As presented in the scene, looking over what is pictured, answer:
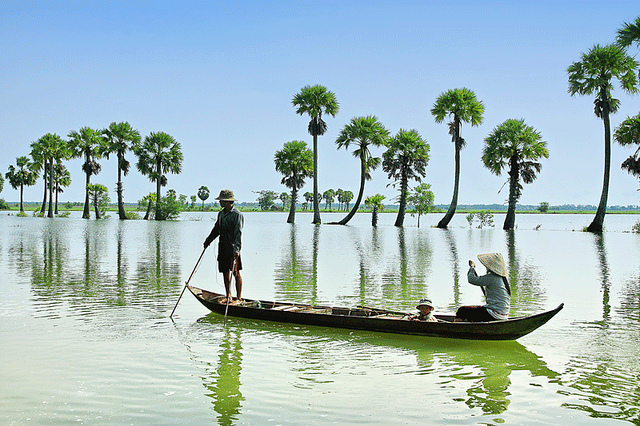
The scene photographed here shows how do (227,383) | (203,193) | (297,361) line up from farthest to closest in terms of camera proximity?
(203,193), (297,361), (227,383)

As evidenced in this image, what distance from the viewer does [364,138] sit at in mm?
59156

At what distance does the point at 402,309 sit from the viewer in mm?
11453

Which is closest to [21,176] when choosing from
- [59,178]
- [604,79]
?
[59,178]

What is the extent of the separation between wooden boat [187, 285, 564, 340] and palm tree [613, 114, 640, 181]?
35839 millimetres

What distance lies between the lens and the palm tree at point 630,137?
127 feet

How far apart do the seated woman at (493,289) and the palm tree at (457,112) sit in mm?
45680

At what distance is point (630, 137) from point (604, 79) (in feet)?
19.4

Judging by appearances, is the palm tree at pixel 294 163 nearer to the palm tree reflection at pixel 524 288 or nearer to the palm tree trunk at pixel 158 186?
the palm tree trunk at pixel 158 186

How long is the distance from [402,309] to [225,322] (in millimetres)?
3862

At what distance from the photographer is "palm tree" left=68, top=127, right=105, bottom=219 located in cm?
6800

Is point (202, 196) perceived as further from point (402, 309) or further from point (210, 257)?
point (402, 309)

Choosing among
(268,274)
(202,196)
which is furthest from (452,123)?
(202,196)

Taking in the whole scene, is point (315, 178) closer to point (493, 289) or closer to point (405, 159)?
point (405, 159)

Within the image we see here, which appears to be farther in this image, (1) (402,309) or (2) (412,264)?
(2) (412,264)
